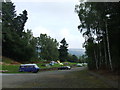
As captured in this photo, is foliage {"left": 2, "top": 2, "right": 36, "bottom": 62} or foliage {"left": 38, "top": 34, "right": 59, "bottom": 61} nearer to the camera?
foliage {"left": 2, "top": 2, "right": 36, "bottom": 62}

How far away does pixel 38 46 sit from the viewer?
111 metres

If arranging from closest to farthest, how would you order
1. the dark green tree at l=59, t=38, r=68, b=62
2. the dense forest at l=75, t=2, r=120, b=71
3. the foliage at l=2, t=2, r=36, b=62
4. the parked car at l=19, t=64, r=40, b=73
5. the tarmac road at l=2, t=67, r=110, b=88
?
the tarmac road at l=2, t=67, r=110, b=88
the dense forest at l=75, t=2, r=120, b=71
the parked car at l=19, t=64, r=40, b=73
the foliage at l=2, t=2, r=36, b=62
the dark green tree at l=59, t=38, r=68, b=62

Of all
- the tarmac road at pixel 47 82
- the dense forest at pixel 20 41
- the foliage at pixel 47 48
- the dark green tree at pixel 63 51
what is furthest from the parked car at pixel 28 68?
the dark green tree at pixel 63 51

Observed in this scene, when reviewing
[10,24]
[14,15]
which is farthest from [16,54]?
[14,15]

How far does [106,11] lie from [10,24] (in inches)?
2676

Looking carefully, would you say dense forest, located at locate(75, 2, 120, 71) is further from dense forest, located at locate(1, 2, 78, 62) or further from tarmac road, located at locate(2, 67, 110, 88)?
dense forest, located at locate(1, 2, 78, 62)

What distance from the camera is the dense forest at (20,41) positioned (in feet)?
262

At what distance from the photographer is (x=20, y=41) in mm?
83000

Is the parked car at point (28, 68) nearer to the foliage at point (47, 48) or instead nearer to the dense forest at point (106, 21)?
the dense forest at point (106, 21)

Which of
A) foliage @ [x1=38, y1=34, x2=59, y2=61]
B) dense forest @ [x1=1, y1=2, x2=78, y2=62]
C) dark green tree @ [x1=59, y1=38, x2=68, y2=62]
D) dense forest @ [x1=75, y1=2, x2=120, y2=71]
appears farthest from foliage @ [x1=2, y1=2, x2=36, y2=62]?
dark green tree @ [x1=59, y1=38, x2=68, y2=62]

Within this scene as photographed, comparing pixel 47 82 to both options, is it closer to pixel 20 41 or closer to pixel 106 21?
pixel 106 21

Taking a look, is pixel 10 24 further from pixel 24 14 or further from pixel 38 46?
pixel 38 46

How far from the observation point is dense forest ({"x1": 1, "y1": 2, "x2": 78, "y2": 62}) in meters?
79.9

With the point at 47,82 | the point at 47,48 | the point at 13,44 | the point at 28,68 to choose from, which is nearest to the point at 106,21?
the point at 47,82
